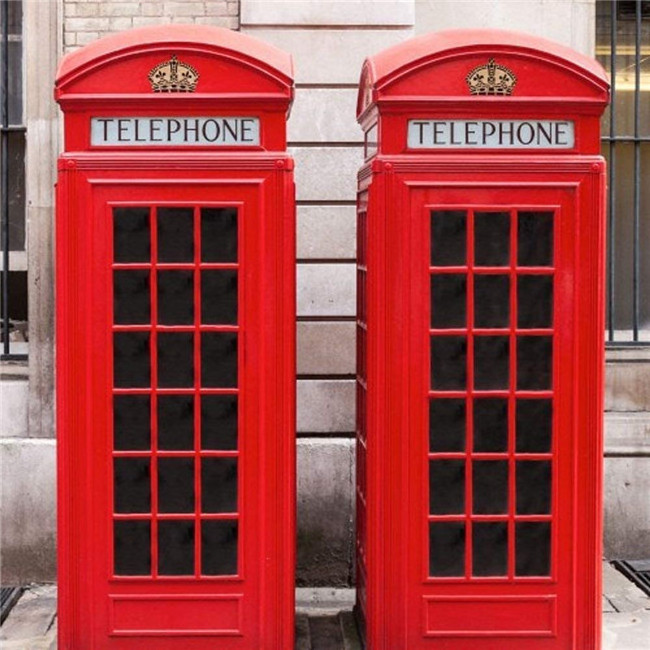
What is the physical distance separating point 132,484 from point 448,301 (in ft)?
5.44

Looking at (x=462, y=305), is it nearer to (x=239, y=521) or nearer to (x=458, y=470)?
(x=458, y=470)

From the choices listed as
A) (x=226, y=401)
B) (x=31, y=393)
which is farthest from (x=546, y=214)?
(x=31, y=393)

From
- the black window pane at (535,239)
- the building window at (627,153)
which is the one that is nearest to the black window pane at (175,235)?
the black window pane at (535,239)

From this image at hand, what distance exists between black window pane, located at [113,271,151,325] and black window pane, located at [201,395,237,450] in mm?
469

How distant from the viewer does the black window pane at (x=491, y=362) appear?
18.2 feet

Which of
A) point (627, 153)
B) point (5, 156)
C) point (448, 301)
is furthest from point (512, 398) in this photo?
point (5, 156)

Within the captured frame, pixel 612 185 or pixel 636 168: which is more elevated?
pixel 636 168

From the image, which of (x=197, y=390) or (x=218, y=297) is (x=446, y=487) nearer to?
(x=197, y=390)

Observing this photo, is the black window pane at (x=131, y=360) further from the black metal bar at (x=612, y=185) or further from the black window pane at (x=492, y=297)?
the black metal bar at (x=612, y=185)

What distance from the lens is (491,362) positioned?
18.3 ft

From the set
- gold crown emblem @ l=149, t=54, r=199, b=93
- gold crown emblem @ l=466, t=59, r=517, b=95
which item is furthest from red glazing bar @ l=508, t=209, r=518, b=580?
gold crown emblem @ l=149, t=54, r=199, b=93

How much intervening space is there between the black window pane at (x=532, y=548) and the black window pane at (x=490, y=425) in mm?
385

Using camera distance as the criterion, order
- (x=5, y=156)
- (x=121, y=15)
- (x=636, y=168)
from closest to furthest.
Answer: (x=121, y=15) → (x=5, y=156) → (x=636, y=168)

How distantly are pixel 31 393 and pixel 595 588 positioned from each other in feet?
12.3
